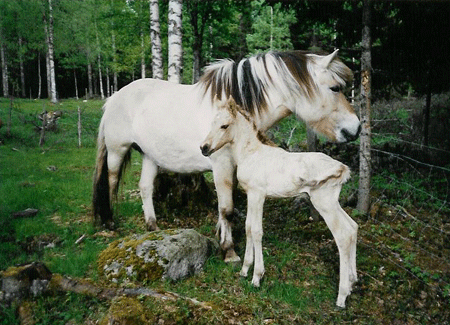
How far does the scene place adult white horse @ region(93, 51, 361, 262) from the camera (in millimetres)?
3752

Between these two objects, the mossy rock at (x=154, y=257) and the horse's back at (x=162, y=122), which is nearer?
the mossy rock at (x=154, y=257)

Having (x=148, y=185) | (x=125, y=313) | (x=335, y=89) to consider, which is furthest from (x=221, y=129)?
(x=148, y=185)

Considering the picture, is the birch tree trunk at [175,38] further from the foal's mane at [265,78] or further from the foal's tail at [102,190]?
the foal's mane at [265,78]

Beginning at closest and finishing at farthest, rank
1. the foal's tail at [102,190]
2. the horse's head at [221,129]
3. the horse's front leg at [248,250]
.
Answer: the horse's head at [221,129], the horse's front leg at [248,250], the foal's tail at [102,190]

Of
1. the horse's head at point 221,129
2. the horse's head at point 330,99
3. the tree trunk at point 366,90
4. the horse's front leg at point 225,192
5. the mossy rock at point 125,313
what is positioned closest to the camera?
the mossy rock at point 125,313

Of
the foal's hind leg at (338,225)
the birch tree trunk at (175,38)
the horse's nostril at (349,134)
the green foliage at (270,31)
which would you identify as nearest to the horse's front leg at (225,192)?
the foal's hind leg at (338,225)

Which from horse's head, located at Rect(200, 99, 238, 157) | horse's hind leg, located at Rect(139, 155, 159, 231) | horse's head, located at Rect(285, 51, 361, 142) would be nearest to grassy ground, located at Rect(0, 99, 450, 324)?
horse's hind leg, located at Rect(139, 155, 159, 231)

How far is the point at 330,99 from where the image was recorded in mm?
3744

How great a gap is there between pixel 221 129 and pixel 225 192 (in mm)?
878

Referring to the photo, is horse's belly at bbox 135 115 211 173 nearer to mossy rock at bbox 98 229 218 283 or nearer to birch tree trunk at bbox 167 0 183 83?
mossy rock at bbox 98 229 218 283

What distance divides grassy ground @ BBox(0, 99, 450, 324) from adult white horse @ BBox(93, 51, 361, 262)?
0.77 meters

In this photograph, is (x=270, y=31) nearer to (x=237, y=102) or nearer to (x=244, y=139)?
(x=237, y=102)

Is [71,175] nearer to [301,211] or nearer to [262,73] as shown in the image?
[301,211]

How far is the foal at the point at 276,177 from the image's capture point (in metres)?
3.18
